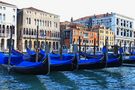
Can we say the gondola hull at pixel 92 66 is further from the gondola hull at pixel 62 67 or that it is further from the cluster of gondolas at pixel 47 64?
the gondola hull at pixel 62 67

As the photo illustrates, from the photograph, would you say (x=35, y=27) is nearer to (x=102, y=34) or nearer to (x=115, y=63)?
(x=102, y=34)

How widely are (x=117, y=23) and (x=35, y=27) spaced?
58.9ft

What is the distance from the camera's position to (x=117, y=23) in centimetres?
5088

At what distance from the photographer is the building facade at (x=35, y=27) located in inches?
1420

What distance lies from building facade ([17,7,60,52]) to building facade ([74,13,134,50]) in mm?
12164

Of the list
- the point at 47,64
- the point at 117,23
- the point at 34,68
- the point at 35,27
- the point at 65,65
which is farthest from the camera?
the point at 117,23

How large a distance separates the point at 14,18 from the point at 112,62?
60.2 ft

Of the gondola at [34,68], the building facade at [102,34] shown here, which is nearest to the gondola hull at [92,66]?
the gondola at [34,68]

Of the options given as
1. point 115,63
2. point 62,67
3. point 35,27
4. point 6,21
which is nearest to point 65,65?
point 62,67

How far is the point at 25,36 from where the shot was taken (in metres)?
36.2

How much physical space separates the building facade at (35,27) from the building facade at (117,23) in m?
12.2

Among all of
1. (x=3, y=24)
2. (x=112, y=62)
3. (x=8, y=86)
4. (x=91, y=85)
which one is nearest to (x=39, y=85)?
(x=8, y=86)

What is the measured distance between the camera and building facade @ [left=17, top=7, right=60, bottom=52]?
36.1 m

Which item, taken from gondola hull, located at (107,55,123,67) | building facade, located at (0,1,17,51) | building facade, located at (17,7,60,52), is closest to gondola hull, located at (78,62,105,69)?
gondola hull, located at (107,55,123,67)
